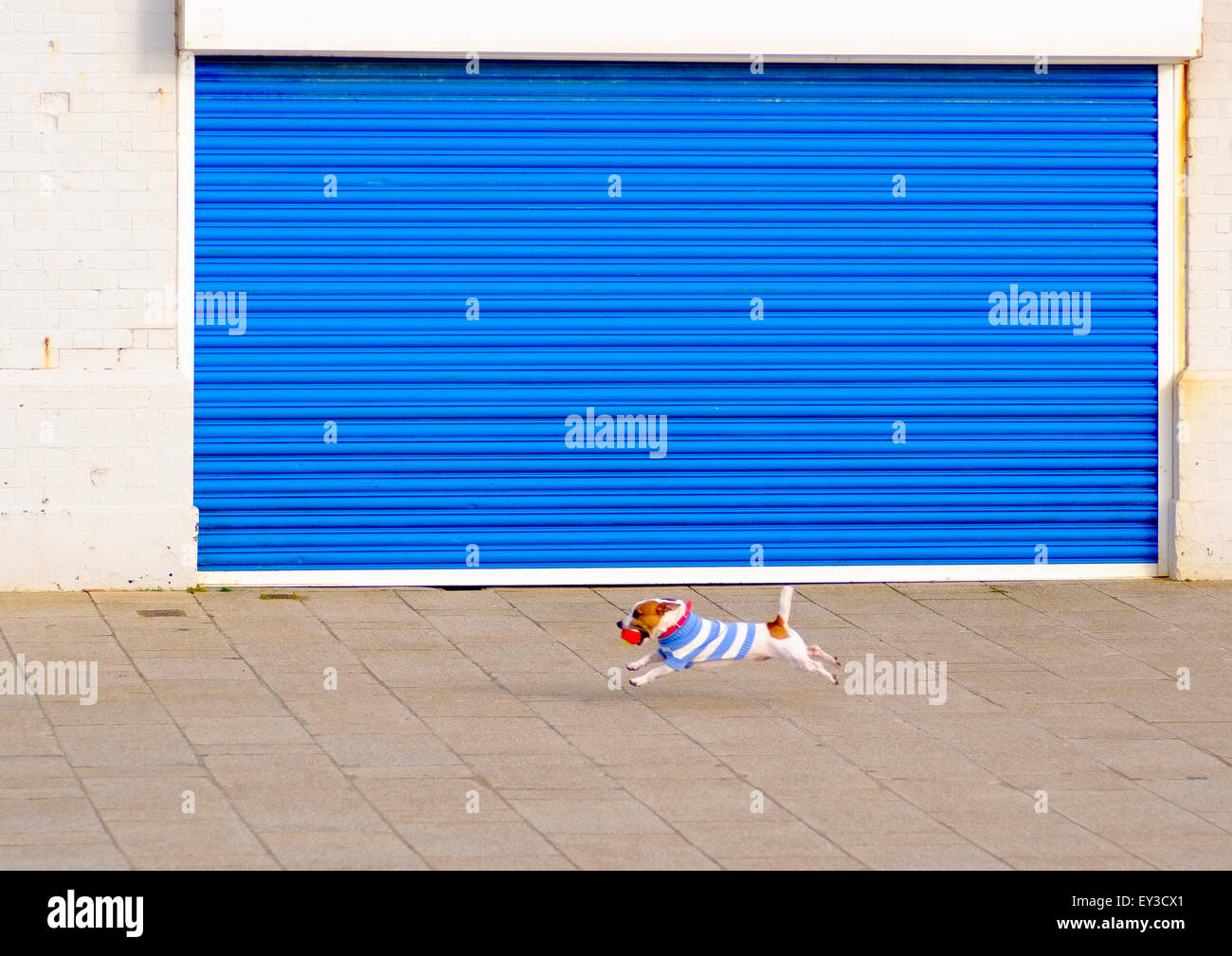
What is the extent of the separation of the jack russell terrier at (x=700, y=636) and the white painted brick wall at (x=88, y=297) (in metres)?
4.17

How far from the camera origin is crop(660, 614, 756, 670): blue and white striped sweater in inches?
323

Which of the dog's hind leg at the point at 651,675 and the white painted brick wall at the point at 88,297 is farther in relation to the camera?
the white painted brick wall at the point at 88,297

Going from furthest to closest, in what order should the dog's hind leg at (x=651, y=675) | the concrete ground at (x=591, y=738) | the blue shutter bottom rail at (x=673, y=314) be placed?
the blue shutter bottom rail at (x=673, y=314)
the dog's hind leg at (x=651, y=675)
the concrete ground at (x=591, y=738)

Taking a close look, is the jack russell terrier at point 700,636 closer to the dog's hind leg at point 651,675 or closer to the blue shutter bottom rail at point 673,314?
the dog's hind leg at point 651,675

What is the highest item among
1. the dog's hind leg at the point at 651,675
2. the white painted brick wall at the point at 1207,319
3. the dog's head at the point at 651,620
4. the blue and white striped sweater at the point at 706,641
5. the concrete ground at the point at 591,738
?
the white painted brick wall at the point at 1207,319

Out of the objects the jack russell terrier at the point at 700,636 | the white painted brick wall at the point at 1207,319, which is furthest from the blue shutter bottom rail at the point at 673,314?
the jack russell terrier at the point at 700,636

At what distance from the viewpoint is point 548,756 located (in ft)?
24.8

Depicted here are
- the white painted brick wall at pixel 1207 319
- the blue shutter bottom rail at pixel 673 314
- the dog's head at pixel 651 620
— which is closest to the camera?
the dog's head at pixel 651 620

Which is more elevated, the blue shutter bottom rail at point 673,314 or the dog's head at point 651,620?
the blue shutter bottom rail at point 673,314

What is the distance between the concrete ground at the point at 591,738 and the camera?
634cm

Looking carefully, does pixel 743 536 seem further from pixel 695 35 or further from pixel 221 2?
pixel 221 2

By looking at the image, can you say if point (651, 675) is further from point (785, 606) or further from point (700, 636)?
point (785, 606)
